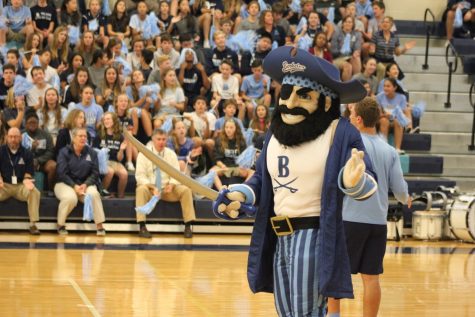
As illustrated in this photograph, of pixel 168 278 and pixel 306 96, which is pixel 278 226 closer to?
pixel 306 96

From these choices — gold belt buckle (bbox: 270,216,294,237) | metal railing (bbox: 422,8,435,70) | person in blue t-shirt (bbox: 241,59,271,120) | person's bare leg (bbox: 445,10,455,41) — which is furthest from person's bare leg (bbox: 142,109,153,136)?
gold belt buckle (bbox: 270,216,294,237)

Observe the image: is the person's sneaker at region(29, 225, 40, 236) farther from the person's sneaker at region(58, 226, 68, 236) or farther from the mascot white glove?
the mascot white glove

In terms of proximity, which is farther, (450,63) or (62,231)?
(450,63)

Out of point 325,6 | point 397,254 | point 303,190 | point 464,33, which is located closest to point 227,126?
point 397,254

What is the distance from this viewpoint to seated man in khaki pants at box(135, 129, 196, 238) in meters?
12.4

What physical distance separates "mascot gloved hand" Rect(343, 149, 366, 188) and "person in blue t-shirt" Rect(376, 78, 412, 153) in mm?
9421

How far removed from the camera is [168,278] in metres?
9.31

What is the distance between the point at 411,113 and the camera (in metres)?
15.3

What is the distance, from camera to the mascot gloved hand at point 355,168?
490 centimetres

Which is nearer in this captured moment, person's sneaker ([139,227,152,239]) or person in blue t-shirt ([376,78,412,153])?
person's sneaker ([139,227,152,239])

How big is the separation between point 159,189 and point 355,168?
7.84 m

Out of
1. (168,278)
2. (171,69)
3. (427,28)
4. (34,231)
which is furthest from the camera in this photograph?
(427,28)

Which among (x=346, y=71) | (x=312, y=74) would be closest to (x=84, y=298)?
(x=312, y=74)

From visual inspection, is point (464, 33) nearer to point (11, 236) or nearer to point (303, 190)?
point (11, 236)
